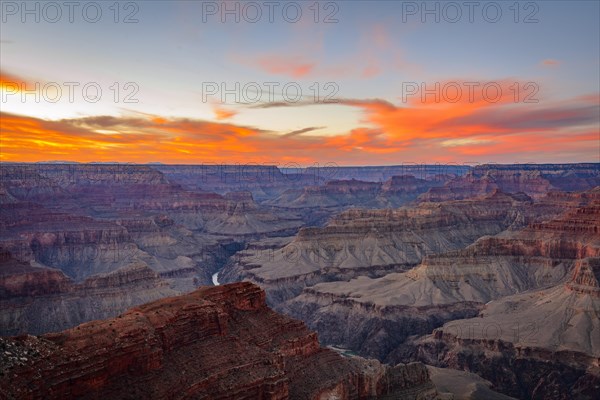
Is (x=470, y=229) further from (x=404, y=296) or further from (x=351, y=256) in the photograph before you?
(x=404, y=296)

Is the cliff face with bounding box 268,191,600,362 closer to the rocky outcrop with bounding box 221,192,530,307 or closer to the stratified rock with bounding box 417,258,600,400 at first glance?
the stratified rock with bounding box 417,258,600,400

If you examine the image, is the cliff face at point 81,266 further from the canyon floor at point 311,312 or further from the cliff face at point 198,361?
the cliff face at point 198,361

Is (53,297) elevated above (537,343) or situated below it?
above

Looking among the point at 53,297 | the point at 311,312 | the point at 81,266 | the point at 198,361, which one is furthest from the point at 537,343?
the point at 81,266

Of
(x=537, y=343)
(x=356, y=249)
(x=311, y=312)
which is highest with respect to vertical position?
(x=356, y=249)

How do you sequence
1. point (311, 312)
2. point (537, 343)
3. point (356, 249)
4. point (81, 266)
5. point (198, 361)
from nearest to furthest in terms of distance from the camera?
point (198, 361) → point (537, 343) → point (311, 312) → point (81, 266) → point (356, 249)

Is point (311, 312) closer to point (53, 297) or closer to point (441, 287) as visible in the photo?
point (441, 287)

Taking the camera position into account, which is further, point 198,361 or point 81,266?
point 81,266

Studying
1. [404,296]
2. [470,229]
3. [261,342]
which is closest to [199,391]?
[261,342]
